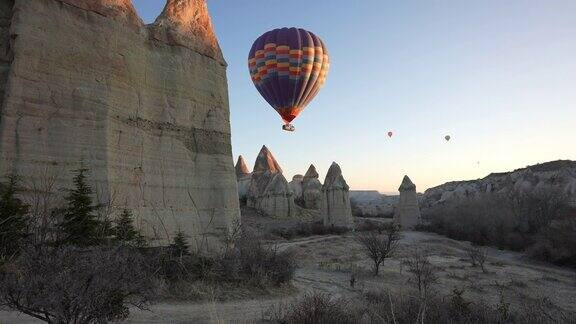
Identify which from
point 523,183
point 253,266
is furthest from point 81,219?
point 523,183

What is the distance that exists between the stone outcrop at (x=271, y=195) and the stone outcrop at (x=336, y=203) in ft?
15.2

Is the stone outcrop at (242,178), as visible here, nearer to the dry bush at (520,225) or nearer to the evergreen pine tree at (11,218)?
the dry bush at (520,225)

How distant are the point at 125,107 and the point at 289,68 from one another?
10878mm

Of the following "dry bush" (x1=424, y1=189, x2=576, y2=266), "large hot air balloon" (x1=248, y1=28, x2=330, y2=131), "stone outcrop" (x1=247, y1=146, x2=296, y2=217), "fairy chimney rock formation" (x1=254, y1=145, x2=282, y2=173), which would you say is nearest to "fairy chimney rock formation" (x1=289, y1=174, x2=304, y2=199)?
"fairy chimney rock formation" (x1=254, y1=145, x2=282, y2=173)

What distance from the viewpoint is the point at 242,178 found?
5947 centimetres

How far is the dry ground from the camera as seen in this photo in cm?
911

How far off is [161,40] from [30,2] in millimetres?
3922

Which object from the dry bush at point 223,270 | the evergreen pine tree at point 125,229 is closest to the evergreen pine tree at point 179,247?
the dry bush at point 223,270

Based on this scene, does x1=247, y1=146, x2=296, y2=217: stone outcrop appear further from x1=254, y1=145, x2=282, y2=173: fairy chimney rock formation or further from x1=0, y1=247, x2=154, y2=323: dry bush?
x1=0, y1=247, x2=154, y2=323: dry bush

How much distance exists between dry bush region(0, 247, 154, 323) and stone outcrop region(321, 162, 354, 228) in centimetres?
3520

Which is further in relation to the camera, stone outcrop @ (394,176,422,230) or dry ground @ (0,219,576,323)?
stone outcrop @ (394,176,422,230)

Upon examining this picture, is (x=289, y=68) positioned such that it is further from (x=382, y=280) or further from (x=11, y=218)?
(x=11, y=218)

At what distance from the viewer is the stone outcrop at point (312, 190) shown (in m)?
55.5

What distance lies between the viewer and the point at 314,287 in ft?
46.5
